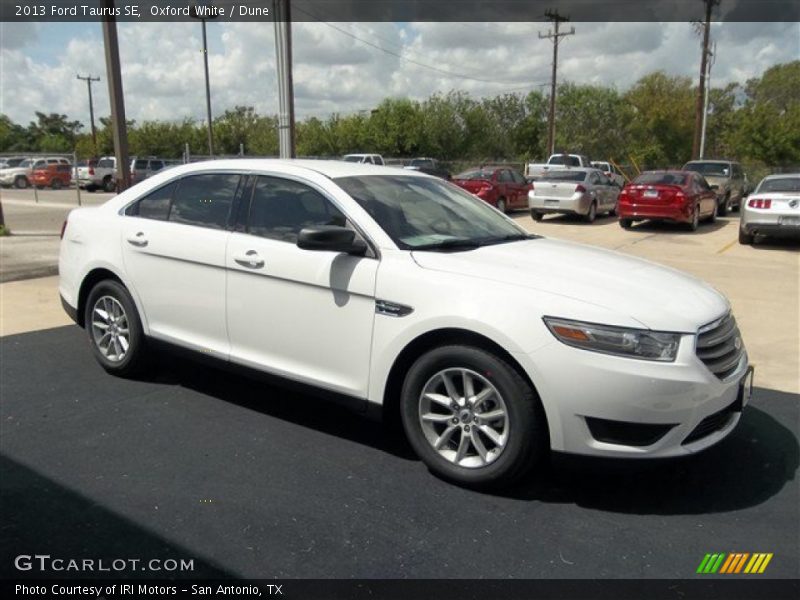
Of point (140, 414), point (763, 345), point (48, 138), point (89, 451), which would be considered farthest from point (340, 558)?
point (48, 138)

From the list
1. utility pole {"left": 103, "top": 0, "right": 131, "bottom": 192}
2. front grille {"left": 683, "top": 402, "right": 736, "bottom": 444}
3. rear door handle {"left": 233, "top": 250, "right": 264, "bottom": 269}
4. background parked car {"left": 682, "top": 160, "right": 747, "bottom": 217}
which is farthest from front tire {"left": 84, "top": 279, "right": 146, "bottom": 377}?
background parked car {"left": 682, "top": 160, "right": 747, "bottom": 217}

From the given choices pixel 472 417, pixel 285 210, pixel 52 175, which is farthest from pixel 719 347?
pixel 52 175

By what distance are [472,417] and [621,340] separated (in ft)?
2.71

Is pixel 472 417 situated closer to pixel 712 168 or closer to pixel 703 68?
pixel 712 168

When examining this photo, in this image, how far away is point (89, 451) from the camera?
3912 millimetres

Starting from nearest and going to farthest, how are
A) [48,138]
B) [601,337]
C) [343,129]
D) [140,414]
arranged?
[601,337] < [140,414] < [343,129] < [48,138]

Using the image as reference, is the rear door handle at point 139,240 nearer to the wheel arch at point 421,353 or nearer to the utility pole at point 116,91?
the wheel arch at point 421,353

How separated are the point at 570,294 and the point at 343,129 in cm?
5503

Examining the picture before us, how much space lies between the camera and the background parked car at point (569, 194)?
1877cm

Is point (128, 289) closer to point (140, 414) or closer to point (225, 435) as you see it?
point (140, 414)

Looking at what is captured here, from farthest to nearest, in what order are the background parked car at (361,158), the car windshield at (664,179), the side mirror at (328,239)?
the background parked car at (361,158) < the car windshield at (664,179) < the side mirror at (328,239)

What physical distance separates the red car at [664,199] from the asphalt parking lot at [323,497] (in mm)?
12392

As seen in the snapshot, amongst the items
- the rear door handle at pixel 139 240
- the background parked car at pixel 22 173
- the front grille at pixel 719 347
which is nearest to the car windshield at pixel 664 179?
the front grille at pixel 719 347

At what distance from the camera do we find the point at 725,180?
71.2ft
